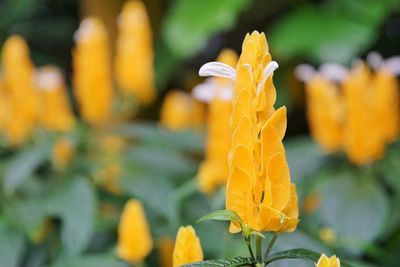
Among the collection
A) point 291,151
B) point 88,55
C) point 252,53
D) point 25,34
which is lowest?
point 291,151

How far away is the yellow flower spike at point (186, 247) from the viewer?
74 cm

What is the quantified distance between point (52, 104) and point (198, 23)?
2.29ft

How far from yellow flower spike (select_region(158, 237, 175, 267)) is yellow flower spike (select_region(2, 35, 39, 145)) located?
536 millimetres

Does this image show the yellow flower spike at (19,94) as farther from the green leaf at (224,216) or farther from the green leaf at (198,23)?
the green leaf at (224,216)

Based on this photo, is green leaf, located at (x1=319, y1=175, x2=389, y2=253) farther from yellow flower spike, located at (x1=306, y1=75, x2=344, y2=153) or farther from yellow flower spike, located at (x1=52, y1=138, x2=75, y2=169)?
yellow flower spike, located at (x1=52, y1=138, x2=75, y2=169)

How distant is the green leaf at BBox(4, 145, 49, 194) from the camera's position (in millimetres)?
1795

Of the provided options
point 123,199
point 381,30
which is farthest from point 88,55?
point 381,30

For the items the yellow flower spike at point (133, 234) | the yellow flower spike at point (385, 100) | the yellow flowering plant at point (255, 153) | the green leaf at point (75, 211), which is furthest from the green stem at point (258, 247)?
the yellow flower spike at point (385, 100)

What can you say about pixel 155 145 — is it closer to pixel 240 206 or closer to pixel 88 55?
pixel 88 55

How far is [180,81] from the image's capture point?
3775mm

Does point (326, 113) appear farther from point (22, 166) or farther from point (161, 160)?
point (22, 166)

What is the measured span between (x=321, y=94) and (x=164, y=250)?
550 millimetres

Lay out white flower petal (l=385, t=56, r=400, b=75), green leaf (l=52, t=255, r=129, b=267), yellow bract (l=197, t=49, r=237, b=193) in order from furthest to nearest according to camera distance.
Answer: white flower petal (l=385, t=56, r=400, b=75) < yellow bract (l=197, t=49, r=237, b=193) < green leaf (l=52, t=255, r=129, b=267)

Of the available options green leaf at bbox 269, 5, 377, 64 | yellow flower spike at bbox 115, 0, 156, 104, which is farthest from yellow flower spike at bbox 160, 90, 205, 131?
green leaf at bbox 269, 5, 377, 64
